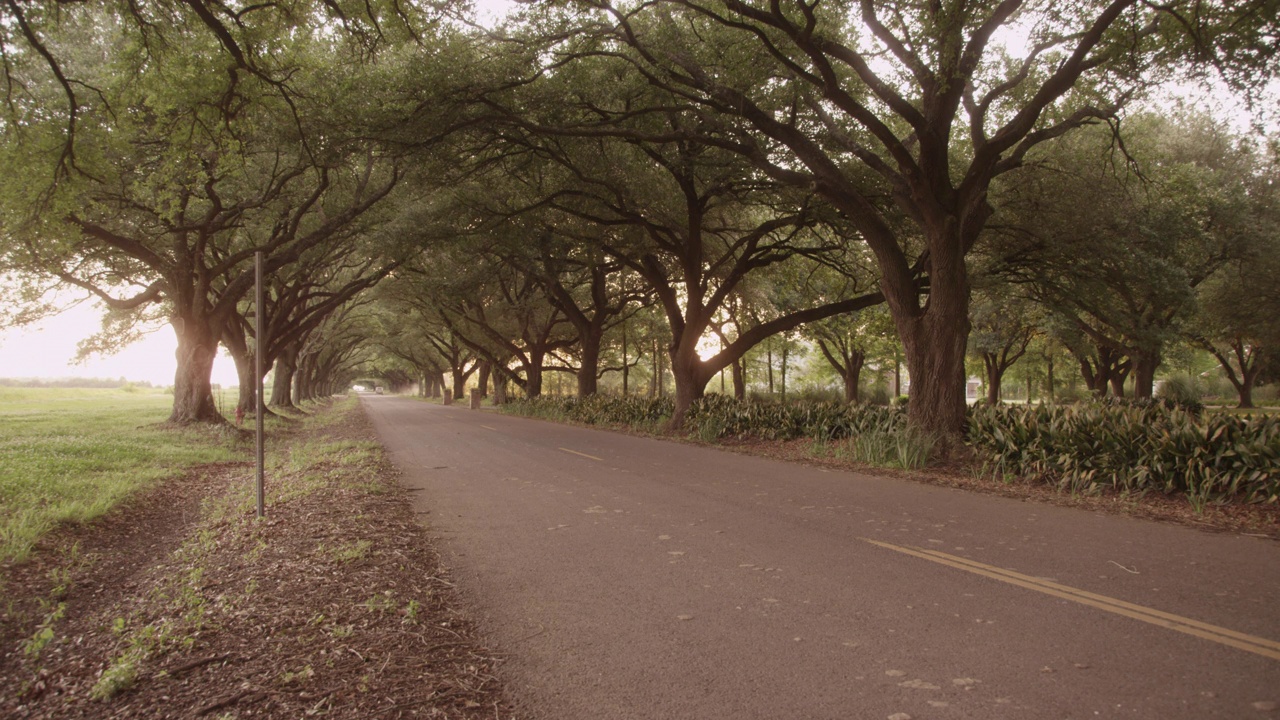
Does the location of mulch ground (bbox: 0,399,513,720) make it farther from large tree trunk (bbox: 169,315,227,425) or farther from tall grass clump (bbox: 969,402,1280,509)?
large tree trunk (bbox: 169,315,227,425)

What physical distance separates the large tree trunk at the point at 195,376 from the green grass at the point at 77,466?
92cm

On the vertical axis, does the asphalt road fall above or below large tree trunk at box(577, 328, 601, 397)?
below

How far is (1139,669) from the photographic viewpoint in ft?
11.3

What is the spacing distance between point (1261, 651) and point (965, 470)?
283 inches

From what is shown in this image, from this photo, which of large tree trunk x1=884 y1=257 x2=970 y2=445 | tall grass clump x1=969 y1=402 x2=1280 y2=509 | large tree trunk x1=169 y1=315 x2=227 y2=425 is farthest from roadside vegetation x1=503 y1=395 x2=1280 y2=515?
large tree trunk x1=169 y1=315 x2=227 y2=425

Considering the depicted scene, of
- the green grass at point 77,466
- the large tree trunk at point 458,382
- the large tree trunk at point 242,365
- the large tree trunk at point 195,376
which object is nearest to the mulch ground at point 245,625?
the green grass at point 77,466

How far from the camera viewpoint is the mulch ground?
3.23 metres

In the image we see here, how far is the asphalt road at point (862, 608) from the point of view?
3221mm

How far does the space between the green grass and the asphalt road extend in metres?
3.59

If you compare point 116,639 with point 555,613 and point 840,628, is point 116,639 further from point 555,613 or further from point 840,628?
point 840,628

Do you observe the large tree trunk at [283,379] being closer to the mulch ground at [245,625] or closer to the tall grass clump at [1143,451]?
the mulch ground at [245,625]

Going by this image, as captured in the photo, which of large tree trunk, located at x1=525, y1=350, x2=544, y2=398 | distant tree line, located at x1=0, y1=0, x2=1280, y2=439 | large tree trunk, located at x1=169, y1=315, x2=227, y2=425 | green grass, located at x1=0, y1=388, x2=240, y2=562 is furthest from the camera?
large tree trunk, located at x1=525, y1=350, x2=544, y2=398

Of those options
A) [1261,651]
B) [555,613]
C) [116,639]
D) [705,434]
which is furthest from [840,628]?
[705,434]

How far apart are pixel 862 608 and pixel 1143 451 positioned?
619 cm
